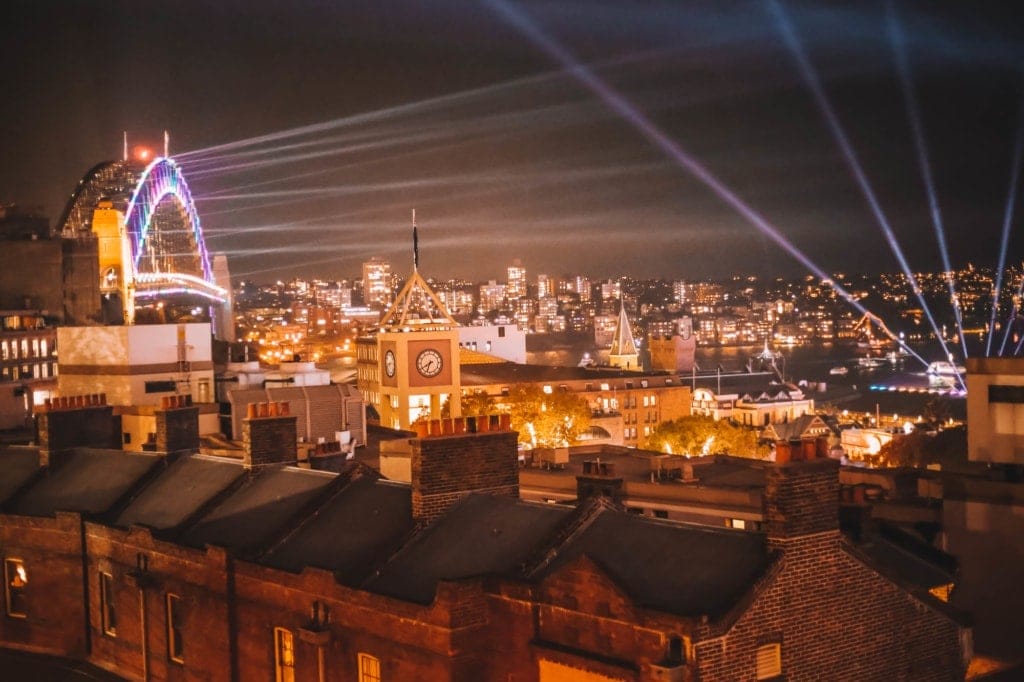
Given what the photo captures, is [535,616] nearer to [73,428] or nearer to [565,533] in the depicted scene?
[565,533]

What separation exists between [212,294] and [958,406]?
90.8m

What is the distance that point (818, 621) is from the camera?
1409 centimetres

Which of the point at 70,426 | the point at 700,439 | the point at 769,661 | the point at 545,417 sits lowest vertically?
the point at 700,439

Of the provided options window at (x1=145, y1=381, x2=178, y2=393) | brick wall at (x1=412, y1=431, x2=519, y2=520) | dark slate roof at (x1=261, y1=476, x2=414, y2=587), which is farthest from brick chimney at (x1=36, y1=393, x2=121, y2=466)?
window at (x1=145, y1=381, x2=178, y2=393)

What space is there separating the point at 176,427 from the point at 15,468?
4.15m

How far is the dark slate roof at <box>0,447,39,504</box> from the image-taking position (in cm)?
2545

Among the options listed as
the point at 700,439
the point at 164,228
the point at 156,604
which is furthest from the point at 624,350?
the point at 156,604

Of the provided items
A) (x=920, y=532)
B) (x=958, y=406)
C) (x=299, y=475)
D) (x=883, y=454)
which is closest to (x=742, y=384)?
(x=958, y=406)

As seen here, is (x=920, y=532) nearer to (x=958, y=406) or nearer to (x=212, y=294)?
(x=958, y=406)

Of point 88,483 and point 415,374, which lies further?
point 415,374

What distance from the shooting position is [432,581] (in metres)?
15.9

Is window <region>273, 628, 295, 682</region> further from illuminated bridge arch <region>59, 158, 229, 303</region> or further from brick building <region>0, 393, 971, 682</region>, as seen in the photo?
illuminated bridge arch <region>59, 158, 229, 303</region>

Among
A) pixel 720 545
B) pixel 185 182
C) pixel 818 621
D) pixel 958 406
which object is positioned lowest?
pixel 958 406

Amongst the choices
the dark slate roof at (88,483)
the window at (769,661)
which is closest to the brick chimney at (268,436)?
the dark slate roof at (88,483)
